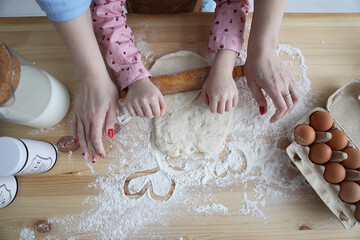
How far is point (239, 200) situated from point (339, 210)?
27cm

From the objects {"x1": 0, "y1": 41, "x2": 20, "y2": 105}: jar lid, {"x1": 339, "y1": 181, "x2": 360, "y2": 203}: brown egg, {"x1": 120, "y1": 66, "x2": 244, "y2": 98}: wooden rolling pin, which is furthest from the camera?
{"x1": 120, "y1": 66, "x2": 244, "y2": 98}: wooden rolling pin

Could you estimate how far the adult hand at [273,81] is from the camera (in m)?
0.73

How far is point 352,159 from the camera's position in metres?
0.68

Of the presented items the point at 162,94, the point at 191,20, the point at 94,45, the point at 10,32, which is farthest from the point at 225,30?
the point at 10,32

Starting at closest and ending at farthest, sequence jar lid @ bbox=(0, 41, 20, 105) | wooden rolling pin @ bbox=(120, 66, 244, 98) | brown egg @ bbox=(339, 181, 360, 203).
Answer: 1. jar lid @ bbox=(0, 41, 20, 105)
2. brown egg @ bbox=(339, 181, 360, 203)
3. wooden rolling pin @ bbox=(120, 66, 244, 98)

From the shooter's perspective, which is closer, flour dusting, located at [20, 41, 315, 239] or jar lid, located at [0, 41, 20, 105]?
jar lid, located at [0, 41, 20, 105]

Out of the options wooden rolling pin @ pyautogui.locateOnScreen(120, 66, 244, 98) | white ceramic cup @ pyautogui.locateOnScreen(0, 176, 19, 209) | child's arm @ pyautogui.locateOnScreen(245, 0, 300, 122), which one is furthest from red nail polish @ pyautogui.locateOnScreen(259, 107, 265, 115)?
white ceramic cup @ pyautogui.locateOnScreen(0, 176, 19, 209)

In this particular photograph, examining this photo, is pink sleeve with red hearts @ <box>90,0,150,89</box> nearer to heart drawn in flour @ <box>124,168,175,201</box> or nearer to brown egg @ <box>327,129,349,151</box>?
heart drawn in flour @ <box>124,168,175,201</box>

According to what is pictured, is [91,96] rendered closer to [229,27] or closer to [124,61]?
[124,61]

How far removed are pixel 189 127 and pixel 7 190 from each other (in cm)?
55

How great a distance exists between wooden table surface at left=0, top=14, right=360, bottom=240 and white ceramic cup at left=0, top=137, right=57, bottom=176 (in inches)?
2.4

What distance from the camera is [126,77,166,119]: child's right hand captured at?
2.35 ft

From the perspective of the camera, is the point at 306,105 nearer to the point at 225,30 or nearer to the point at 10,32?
the point at 225,30

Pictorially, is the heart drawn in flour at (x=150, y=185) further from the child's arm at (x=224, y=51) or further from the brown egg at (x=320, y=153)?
the brown egg at (x=320, y=153)
